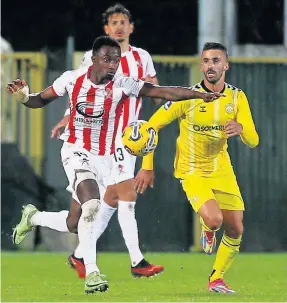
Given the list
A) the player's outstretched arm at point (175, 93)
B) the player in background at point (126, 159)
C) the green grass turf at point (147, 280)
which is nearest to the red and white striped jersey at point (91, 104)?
the player's outstretched arm at point (175, 93)

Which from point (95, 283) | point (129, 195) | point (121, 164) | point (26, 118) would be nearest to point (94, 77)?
point (121, 164)

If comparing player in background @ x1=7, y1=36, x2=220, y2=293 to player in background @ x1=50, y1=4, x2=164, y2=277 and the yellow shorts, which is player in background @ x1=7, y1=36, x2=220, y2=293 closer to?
player in background @ x1=50, y1=4, x2=164, y2=277

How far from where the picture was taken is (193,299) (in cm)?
1074

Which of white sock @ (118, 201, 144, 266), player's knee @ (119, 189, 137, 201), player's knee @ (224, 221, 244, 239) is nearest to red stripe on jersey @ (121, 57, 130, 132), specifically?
player's knee @ (119, 189, 137, 201)

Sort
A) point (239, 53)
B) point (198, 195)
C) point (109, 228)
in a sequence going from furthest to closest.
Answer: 1. point (239, 53)
2. point (109, 228)
3. point (198, 195)

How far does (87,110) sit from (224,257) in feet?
5.57

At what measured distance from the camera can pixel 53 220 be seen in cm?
1259

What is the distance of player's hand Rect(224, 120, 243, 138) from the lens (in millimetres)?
11180

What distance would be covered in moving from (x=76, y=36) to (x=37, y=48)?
2.06ft

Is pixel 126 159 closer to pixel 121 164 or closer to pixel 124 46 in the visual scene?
pixel 121 164

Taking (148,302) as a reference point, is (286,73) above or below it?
above

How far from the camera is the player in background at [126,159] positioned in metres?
12.8

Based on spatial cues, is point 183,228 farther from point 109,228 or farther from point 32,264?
point 32,264

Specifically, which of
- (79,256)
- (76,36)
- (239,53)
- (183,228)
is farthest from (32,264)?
(76,36)
